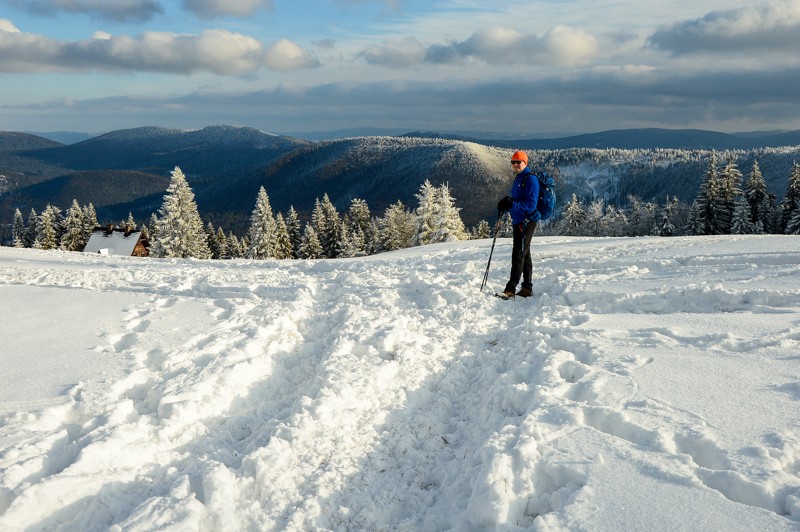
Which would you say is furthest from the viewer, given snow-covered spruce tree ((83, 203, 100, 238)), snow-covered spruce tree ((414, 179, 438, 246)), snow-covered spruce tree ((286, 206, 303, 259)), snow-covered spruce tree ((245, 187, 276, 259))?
snow-covered spruce tree ((286, 206, 303, 259))

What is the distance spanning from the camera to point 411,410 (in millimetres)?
5605

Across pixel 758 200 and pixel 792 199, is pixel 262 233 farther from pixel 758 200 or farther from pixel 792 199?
pixel 758 200

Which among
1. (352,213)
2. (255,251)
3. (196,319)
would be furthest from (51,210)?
(196,319)

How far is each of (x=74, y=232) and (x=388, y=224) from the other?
38.0 metres

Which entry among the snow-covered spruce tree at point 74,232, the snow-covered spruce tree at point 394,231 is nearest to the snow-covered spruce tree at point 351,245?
the snow-covered spruce tree at point 394,231

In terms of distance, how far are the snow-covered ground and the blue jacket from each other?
1594mm

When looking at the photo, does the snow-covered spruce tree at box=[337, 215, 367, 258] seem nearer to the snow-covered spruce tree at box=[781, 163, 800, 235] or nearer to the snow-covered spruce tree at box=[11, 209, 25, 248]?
the snow-covered spruce tree at box=[781, 163, 800, 235]

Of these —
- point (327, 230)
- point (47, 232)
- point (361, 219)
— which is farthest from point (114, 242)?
point (361, 219)

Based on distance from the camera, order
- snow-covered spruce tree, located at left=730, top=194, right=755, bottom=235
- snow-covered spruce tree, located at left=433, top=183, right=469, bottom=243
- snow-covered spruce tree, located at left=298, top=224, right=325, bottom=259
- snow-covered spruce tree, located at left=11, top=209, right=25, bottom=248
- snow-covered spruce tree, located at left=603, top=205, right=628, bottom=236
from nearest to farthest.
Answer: snow-covered spruce tree, located at left=433, top=183, right=469, bottom=243 < snow-covered spruce tree, located at left=730, top=194, right=755, bottom=235 < snow-covered spruce tree, located at left=298, top=224, right=325, bottom=259 < snow-covered spruce tree, located at left=11, top=209, right=25, bottom=248 < snow-covered spruce tree, located at left=603, top=205, right=628, bottom=236

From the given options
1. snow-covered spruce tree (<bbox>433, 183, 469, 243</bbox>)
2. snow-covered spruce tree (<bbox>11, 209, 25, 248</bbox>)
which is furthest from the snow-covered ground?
snow-covered spruce tree (<bbox>11, 209, 25, 248</bbox>)

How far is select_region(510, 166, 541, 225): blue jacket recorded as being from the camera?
9.17 metres

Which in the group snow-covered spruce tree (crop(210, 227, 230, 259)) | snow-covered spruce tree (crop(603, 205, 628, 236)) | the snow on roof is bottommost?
snow-covered spruce tree (crop(210, 227, 230, 259))

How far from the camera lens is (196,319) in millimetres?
8242

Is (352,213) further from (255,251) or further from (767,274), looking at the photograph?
(767,274)
